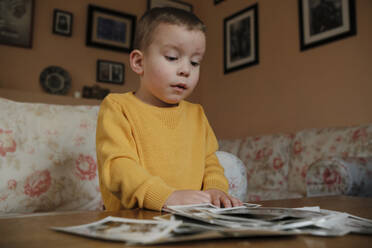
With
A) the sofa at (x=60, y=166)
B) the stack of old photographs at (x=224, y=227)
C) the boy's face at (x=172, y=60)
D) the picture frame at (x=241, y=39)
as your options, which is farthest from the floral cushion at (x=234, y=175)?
the picture frame at (x=241, y=39)

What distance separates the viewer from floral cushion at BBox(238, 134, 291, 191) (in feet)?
8.80

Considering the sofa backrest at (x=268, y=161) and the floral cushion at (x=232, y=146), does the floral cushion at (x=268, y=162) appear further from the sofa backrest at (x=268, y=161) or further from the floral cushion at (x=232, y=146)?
the floral cushion at (x=232, y=146)

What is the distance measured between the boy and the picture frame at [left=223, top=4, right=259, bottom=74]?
2.70 meters

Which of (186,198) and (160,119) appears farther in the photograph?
(160,119)

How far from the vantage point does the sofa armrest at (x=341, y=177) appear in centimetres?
147

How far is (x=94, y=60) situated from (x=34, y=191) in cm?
272

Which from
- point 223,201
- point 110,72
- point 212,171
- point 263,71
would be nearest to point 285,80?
point 263,71

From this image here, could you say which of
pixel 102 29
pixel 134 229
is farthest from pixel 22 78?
pixel 134 229

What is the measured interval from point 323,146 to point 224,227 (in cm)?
230

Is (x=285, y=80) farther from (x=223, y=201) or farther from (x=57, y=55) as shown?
(x=223, y=201)

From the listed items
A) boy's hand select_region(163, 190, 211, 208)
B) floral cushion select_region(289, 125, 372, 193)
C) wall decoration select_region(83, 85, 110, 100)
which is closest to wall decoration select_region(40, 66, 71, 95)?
wall decoration select_region(83, 85, 110, 100)

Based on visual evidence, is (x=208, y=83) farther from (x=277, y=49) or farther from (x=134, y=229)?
(x=134, y=229)

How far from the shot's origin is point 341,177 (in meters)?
1.47

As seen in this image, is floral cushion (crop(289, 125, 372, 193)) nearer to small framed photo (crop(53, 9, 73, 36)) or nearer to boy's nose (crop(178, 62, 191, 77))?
boy's nose (crop(178, 62, 191, 77))
